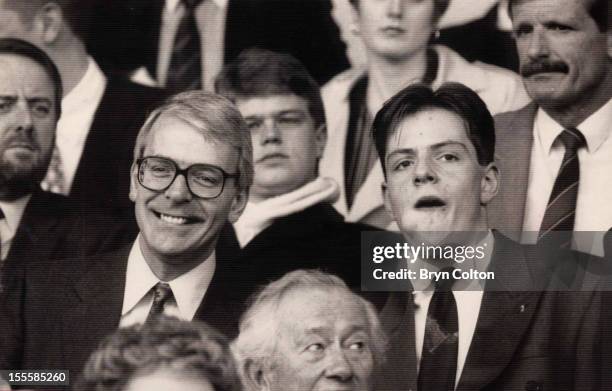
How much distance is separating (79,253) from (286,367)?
880mm

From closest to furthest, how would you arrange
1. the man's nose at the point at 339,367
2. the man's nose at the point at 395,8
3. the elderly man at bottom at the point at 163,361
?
the elderly man at bottom at the point at 163,361, the man's nose at the point at 339,367, the man's nose at the point at 395,8

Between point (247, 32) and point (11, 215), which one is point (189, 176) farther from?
point (11, 215)

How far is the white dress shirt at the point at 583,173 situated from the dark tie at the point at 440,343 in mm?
361

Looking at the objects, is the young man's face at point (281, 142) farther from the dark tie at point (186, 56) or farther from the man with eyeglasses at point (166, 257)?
the dark tie at point (186, 56)

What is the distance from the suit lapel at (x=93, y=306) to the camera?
3.48 m

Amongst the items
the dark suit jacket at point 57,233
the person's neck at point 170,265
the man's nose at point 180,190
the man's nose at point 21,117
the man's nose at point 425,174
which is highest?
the man's nose at point 21,117

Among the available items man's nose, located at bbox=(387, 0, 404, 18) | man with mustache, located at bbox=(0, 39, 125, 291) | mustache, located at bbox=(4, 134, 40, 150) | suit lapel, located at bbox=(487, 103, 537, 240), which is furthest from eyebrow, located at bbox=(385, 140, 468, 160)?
mustache, located at bbox=(4, 134, 40, 150)

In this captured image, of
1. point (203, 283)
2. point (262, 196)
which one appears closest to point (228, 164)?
point (262, 196)

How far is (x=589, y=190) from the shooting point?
11.6ft

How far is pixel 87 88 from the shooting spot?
→ 12.0 feet

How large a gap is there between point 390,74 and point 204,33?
70 cm

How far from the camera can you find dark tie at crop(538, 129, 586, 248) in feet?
11.4

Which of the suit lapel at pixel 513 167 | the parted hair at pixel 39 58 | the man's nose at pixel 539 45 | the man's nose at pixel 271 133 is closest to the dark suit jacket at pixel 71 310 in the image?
the man's nose at pixel 271 133

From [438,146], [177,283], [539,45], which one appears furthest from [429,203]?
[177,283]
